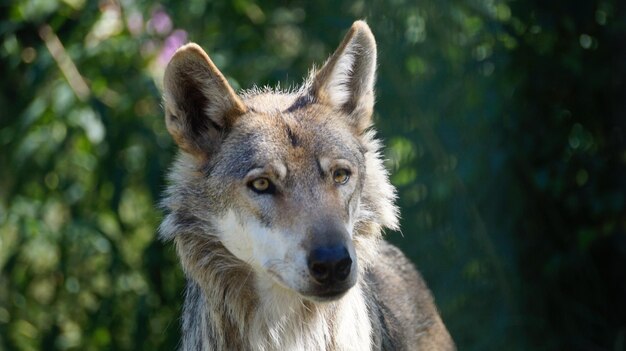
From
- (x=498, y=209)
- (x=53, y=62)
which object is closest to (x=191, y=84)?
(x=53, y=62)

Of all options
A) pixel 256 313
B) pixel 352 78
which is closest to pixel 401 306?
pixel 256 313

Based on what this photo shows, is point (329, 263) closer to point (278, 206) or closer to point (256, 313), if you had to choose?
point (278, 206)

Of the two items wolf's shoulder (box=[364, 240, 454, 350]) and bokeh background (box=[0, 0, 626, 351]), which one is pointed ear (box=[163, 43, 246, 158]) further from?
bokeh background (box=[0, 0, 626, 351])

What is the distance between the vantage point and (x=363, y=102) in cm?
443

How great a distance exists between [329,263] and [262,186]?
0.46 metres

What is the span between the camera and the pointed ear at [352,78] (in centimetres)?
427

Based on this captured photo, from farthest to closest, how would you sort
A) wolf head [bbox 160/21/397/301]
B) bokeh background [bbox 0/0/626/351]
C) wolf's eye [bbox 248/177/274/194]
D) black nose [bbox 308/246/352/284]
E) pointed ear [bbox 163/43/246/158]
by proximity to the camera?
bokeh background [bbox 0/0/626/351], pointed ear [bbox 163/43/246/158], wolf's eye [bbox 248/177/274/194], wolf head [bbox 160/21/397/301], black nose [bbox 308/246/352/284]

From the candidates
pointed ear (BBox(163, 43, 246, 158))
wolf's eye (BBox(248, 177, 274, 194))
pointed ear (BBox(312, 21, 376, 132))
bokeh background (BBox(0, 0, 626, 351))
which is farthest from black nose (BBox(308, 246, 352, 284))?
bokeh background (BBox(0, 0, 626, 351))

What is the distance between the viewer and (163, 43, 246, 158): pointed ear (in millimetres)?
3996

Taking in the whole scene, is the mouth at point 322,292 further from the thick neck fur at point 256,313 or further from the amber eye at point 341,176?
the amber eye at point 341,176

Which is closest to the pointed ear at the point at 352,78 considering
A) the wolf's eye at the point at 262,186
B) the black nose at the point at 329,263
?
the wolf's eye at the point at 262,186

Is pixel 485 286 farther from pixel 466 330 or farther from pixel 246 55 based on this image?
pixel 246 55

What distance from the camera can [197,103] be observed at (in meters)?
4.17

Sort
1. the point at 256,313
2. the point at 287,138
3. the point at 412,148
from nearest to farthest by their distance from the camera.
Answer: the point at 287,138 → the point at 256,313 → the point at 412,148
